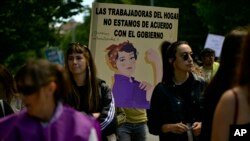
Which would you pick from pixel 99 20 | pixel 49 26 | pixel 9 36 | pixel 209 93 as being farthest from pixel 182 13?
pixel 209 93

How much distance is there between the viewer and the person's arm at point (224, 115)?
131 inches

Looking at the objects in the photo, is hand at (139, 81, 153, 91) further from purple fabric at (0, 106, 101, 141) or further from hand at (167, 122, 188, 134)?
purple fabric at (0, 106, 101, 141)

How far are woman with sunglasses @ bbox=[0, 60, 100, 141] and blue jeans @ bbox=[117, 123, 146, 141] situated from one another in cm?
416

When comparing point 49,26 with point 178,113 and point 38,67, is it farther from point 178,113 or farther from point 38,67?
point 38,67

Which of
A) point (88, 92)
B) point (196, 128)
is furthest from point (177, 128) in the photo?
point (88, 92)

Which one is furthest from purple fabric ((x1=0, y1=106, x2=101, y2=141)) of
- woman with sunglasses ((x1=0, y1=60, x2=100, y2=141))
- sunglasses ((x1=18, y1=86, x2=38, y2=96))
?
sunglasses ((x1=18, y1=86, x2=38, y2=96))

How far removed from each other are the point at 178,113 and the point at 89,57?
2.97 feet

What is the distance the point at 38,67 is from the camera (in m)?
3.43

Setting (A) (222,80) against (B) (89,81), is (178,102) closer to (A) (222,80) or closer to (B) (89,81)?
(B) (89,81)

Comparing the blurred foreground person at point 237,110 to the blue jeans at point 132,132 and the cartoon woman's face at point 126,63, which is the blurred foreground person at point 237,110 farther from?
the blue jeans at point 132,132

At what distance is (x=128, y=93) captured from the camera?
24.2 feet

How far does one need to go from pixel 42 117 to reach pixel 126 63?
14.0ft

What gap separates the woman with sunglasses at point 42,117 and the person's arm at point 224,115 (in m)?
0.65

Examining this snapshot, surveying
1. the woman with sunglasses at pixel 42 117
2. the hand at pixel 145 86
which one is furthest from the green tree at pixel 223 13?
the woman with sunglasses at pixel 42 117
